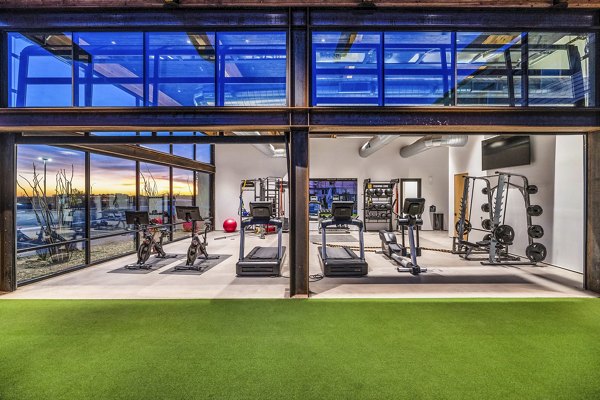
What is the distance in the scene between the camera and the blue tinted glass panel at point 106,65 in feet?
14.8

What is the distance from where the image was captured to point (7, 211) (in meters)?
4.46

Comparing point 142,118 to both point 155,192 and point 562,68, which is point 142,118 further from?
point 562,68

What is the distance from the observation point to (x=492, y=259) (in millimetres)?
6168

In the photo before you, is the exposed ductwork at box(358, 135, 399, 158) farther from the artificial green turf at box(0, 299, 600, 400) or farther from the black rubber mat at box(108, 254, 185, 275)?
the black rubber mat at box(108, 254, 185, 275)

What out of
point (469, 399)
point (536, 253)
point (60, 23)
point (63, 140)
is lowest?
point (469, 399)

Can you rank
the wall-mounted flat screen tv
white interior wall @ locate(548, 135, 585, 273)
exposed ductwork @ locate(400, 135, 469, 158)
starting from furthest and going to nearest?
1. exposed ductwork @ locate(400, 135, 469, 158)
2. the wall-mounted flat screen tv
3. white interior wall @ locate(548, 135, 585, 273)

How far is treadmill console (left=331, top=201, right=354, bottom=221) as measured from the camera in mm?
5512

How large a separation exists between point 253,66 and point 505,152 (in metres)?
6.64

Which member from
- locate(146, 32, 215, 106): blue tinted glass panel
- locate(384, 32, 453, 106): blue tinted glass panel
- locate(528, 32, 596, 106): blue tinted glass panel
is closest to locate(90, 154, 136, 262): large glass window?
locate(146, 32, 215, 106): blue tinted glass panel

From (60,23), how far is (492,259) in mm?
9135

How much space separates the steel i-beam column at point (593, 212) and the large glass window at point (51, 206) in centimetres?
927

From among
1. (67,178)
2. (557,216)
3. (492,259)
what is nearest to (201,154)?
(67,178)

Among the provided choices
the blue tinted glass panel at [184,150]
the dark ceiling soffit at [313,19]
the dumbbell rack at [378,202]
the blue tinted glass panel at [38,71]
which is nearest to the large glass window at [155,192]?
the blue tinted glass panel at [184,150]

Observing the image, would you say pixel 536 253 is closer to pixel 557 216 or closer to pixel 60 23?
pixel 557 216
